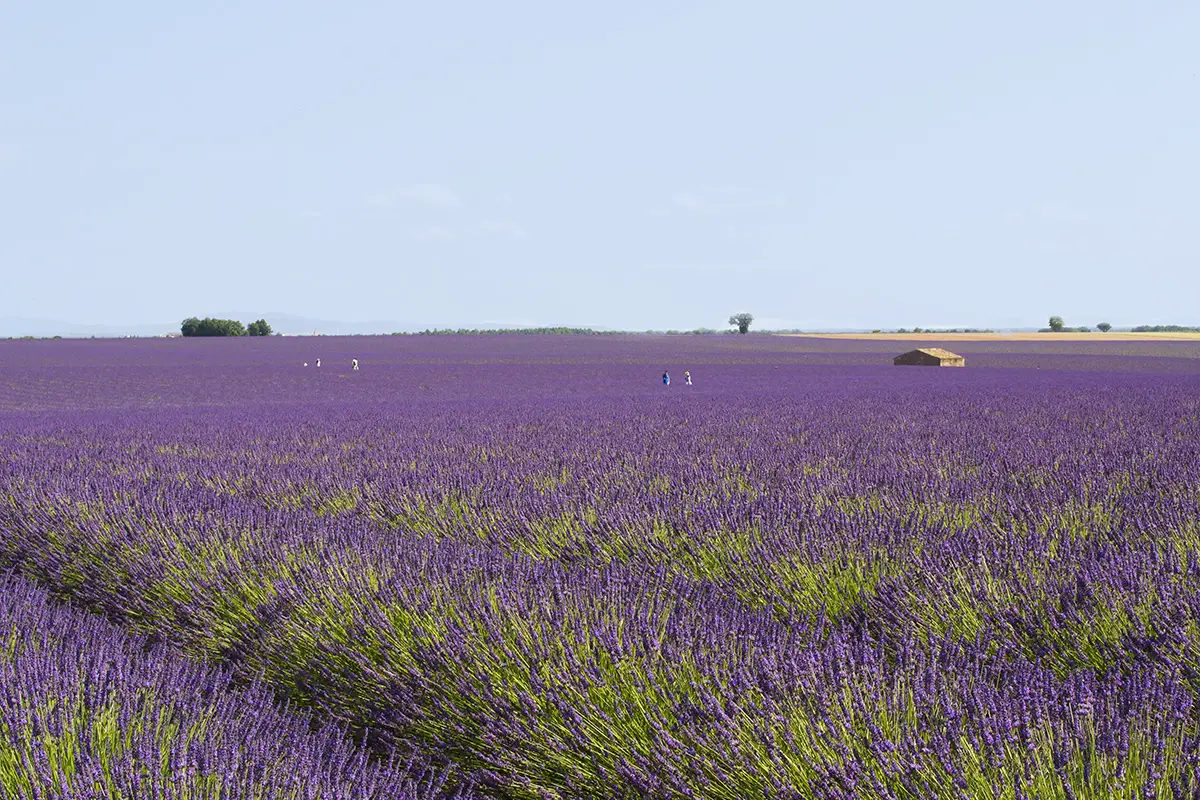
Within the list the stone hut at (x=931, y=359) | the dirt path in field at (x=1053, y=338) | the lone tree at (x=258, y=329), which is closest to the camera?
the stone hut at (x=931, y=359)

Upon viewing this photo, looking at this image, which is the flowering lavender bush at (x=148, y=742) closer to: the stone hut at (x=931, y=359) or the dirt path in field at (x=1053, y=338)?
the stone hut at (x=931, y=359)

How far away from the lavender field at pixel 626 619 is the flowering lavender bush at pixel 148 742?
0.01 metres

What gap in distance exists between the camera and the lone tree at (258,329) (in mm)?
68438

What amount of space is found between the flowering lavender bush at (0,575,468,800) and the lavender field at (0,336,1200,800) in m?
0.01

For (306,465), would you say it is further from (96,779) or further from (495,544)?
(96,779)

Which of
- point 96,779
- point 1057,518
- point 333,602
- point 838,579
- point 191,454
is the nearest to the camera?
point 96,779

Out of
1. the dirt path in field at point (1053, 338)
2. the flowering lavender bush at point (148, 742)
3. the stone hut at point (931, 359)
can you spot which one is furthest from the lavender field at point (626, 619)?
the dirt path in field at point (1053, 338)

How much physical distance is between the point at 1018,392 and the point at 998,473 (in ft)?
30.7

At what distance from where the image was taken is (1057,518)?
11.9 ft

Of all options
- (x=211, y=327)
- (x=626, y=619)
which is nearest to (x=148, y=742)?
(x=626, y=619)

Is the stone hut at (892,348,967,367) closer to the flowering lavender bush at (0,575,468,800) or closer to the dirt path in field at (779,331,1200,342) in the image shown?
the flowering lavender bush at (0,575,468,800)

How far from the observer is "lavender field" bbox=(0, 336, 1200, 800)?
64.0 inches

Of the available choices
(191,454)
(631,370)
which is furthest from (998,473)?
(631,370)

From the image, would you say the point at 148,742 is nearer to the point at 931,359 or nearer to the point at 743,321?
the point at 931,359
